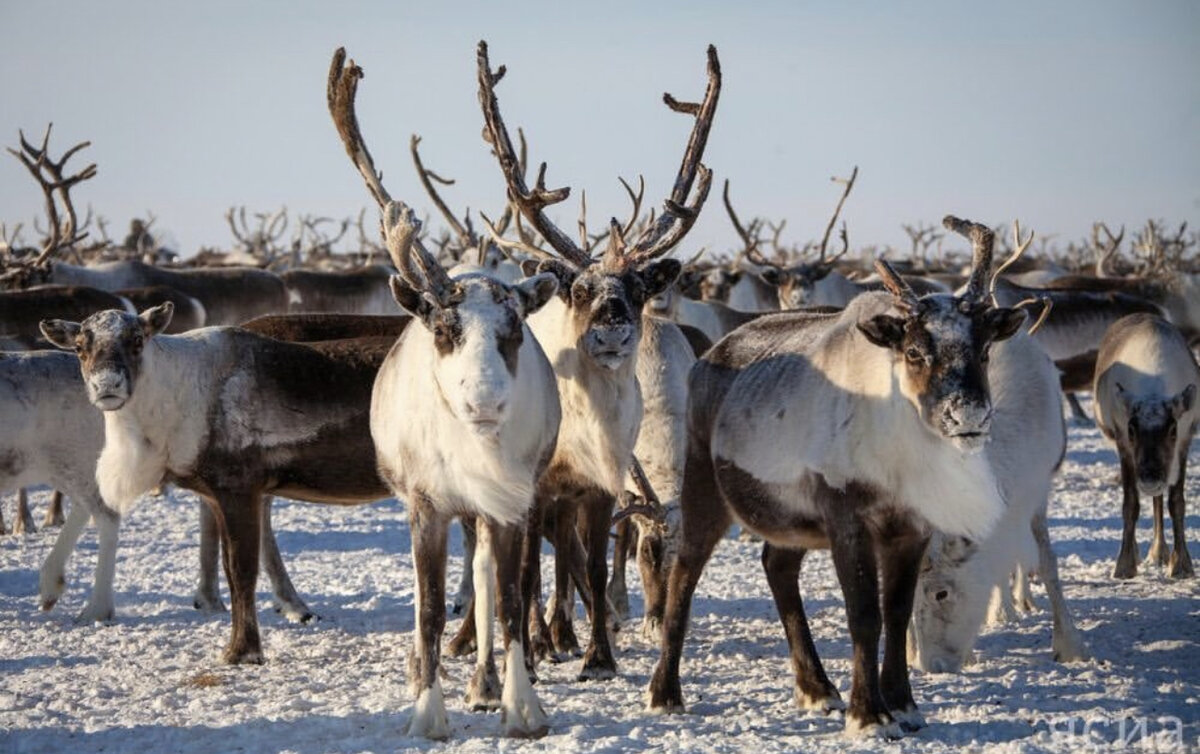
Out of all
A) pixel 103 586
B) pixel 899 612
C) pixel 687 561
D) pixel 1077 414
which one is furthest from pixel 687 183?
pixel 1077 414

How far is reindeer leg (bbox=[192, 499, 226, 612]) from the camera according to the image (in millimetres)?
7453

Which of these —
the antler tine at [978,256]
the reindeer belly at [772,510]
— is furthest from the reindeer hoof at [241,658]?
the antler tine at [978,256]

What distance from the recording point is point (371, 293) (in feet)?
66.2

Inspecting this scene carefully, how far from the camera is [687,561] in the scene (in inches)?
214

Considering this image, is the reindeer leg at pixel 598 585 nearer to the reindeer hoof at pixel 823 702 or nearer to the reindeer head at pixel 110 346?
the reindeer hoof at pixel 823 702

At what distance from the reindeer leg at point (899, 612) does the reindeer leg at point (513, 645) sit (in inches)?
47.6

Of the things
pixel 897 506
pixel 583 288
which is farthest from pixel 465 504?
pixel 897 506

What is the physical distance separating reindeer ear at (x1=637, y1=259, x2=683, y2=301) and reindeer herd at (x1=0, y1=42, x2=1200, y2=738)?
1 cm

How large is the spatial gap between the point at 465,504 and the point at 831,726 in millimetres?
1513

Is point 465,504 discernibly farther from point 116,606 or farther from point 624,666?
point 116,606

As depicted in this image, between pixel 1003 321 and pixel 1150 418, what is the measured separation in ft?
14.6

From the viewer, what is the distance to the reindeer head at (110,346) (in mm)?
6340

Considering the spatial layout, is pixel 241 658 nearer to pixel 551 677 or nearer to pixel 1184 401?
pixel 551 677

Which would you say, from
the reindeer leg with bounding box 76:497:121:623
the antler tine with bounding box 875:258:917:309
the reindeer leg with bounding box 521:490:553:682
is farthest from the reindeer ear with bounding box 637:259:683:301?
the reindeer leg with bounding box 76:497:121:623
